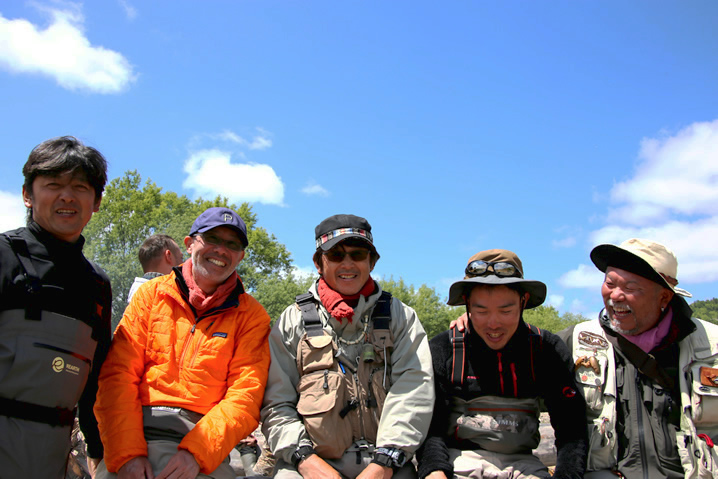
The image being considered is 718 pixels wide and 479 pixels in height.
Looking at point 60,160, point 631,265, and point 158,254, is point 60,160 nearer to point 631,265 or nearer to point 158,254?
point 158,254

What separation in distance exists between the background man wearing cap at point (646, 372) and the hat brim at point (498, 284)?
561 mm

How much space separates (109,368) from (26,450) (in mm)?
820

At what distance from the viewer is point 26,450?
3092 mm

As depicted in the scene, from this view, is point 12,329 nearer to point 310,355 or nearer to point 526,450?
point 310,355

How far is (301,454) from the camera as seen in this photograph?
380 cm

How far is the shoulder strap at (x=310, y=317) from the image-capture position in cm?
415

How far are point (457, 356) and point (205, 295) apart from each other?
2.20m

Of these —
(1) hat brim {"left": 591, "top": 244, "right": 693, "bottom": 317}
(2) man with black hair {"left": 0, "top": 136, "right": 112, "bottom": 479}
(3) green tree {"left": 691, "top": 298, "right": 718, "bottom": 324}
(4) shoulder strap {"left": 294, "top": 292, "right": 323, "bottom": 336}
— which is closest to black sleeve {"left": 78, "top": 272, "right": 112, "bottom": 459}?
(2) man with black hair {"left": 0, "top": 136, "right": 112, "bottom": 479}

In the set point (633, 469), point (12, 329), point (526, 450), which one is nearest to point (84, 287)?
point (12, 329)

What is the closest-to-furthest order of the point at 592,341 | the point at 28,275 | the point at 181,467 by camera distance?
the point at 28,275, the point at 181,467, the point at 592,341

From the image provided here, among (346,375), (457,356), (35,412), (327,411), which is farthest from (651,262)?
(35,412)

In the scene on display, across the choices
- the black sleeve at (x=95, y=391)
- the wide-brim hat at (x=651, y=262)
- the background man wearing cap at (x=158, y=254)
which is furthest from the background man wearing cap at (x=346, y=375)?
the background man wearing cap at (x=158, y=254)

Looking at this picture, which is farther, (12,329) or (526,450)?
(526,450)

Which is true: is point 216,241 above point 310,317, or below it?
above
